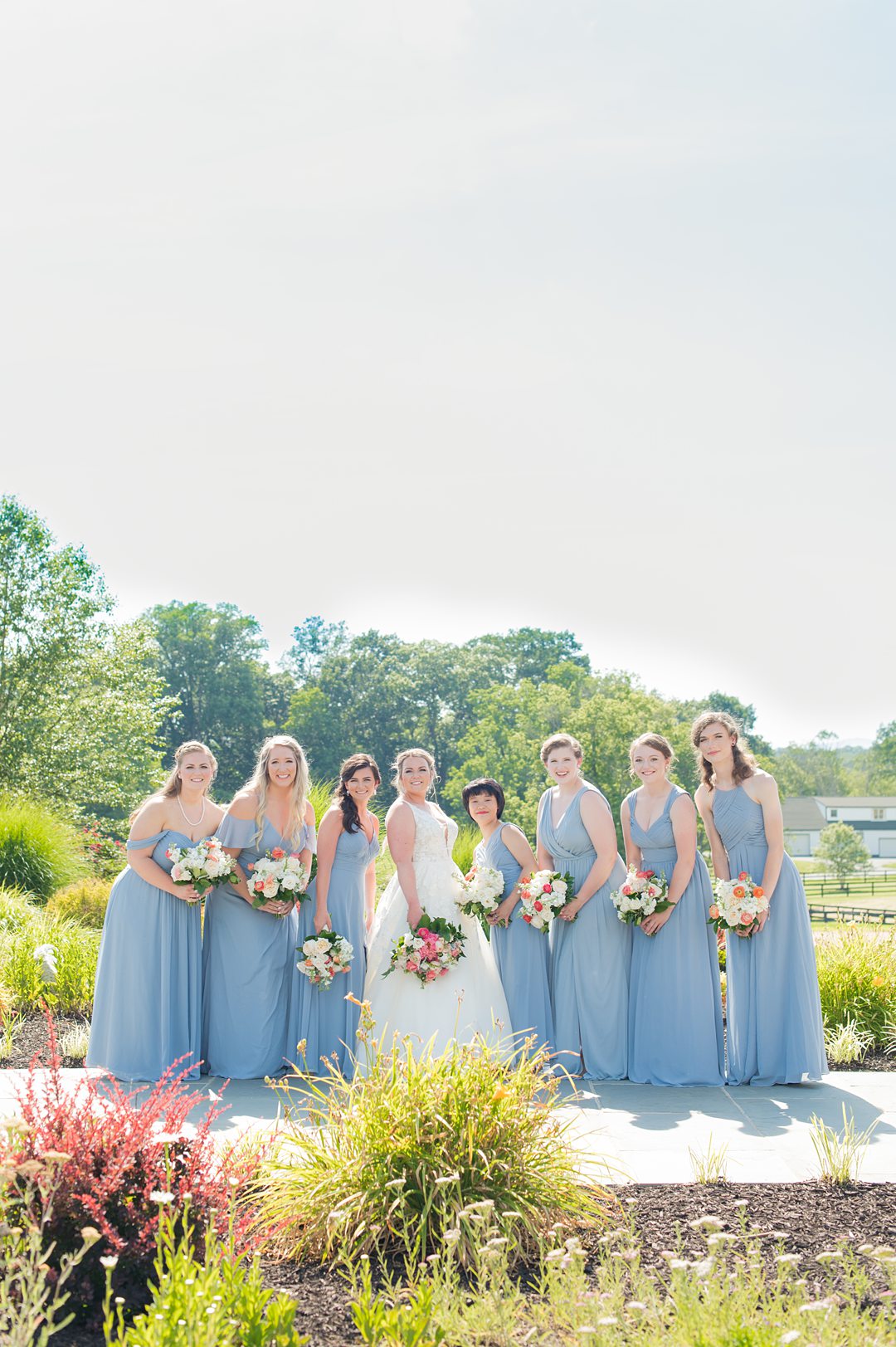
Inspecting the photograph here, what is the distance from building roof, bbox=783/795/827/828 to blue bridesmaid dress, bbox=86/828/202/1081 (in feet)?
293

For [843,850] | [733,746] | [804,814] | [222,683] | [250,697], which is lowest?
[733,746]

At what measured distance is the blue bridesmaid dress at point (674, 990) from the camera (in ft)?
25.1

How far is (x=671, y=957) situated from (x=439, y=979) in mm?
1684

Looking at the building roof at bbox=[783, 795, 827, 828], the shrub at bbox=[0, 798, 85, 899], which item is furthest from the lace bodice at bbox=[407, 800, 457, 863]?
the building roof at bbox=[783, 795, 827, 828]

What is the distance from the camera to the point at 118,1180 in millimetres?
3645

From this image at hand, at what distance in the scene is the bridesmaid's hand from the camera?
25.2 ft

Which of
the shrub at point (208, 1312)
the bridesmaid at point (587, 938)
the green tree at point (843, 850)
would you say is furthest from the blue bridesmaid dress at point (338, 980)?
the green tree at point (843, 850)

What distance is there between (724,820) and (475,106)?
589cm

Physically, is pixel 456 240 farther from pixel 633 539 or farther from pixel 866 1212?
pixel 633 539

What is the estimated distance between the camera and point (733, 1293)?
353 cm

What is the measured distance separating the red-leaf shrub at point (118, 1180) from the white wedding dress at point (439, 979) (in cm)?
328

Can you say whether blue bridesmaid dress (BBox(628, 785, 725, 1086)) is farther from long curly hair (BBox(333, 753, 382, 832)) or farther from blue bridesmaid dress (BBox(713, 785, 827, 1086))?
long curly hair (BBox(333, 753, 382, 832))

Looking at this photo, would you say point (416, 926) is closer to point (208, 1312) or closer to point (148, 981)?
point (148, 981)

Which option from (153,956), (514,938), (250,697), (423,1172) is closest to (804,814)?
(250,697)
